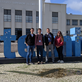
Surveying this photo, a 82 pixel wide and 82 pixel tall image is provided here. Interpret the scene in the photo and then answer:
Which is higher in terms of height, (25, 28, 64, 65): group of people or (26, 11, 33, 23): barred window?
(26, 11, 33, 23): barred window

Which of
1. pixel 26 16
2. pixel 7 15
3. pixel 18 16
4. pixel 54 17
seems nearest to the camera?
pixel 7 15

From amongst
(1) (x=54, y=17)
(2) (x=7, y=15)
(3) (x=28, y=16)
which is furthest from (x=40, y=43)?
(1) (x=54, y=17)

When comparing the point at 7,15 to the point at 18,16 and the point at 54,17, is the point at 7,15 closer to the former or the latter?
the point at 18,16

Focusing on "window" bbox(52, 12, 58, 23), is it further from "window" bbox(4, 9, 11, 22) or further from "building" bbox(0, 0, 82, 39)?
"window" bbox(4, 9, 11, 22)

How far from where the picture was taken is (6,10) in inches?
938

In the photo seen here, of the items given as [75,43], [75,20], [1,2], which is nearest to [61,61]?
[75,43]

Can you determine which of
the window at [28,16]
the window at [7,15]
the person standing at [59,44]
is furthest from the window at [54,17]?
the person standing at [59,44]

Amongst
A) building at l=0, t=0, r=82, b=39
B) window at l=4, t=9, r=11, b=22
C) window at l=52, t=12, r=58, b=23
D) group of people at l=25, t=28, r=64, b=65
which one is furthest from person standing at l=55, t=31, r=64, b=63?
window at l=52, t=12, r=58, b=23

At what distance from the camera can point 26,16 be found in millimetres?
24609

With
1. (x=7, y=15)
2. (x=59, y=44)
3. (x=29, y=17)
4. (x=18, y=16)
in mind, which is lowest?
(x=59, y=44)

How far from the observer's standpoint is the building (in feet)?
78.3

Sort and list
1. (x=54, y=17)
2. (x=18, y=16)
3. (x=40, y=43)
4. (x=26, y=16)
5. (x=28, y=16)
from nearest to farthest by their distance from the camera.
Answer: (x=40, y=43)
(x=18, y=16)
(x=26, y=16)
(x=28, y=16)
(x=54, y=17)

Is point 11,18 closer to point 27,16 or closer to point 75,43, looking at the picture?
point 27,16

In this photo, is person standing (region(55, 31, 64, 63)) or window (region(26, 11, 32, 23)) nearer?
person standing (region(55, 31, 64, 63))
